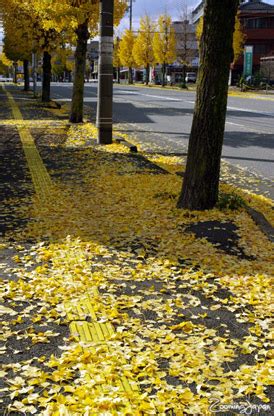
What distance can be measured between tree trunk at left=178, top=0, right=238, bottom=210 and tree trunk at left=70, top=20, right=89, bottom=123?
10.6 meters

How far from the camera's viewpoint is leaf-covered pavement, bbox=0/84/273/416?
10.00ft

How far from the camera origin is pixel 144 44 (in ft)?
233

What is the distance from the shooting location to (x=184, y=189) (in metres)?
7.20

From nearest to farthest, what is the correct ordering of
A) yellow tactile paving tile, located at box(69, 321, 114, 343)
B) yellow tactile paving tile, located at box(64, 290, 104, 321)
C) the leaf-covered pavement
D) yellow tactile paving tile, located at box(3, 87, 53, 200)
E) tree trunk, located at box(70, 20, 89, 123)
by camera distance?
the leaf-covered pavement → yellow tactile paving tile, located at box(69, 321, 114, 343) → yellow tactile paving tile, located at box(64, 290, 104, 321) → yellow tactile paving tile, located at box(3, 87, 53, 200) → tree trunk, located at box(70, 20, 89, 123)

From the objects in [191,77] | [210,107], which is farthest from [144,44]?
[210,107]

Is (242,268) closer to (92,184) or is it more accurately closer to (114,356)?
(114,356)

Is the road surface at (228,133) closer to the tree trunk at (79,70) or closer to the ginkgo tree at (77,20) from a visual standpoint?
the tree trunk at (79,70)

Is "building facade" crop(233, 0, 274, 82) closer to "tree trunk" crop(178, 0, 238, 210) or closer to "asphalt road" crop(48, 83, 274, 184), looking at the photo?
"asphalt road" crop(48, 83, 274, 184)

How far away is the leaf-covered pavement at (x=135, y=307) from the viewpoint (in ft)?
10.00

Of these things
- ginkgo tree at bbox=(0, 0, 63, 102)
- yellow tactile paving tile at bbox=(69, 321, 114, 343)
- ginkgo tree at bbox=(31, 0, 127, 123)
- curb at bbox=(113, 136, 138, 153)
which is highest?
ginkgo tree at bbox=(0, 0, 63, 102)

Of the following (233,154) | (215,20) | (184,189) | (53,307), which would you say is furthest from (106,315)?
(233,154)

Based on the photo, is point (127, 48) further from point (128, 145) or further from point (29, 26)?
point (128, 145)

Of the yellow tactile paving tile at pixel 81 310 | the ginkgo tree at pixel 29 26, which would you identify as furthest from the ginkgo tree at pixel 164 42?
the yellow tactile paving tile at pixel 81 310

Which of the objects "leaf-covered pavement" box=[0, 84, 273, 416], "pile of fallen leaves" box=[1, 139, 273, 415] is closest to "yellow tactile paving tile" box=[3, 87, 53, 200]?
"leaf-covered pavement" box=[0, 84, 273, 416]
